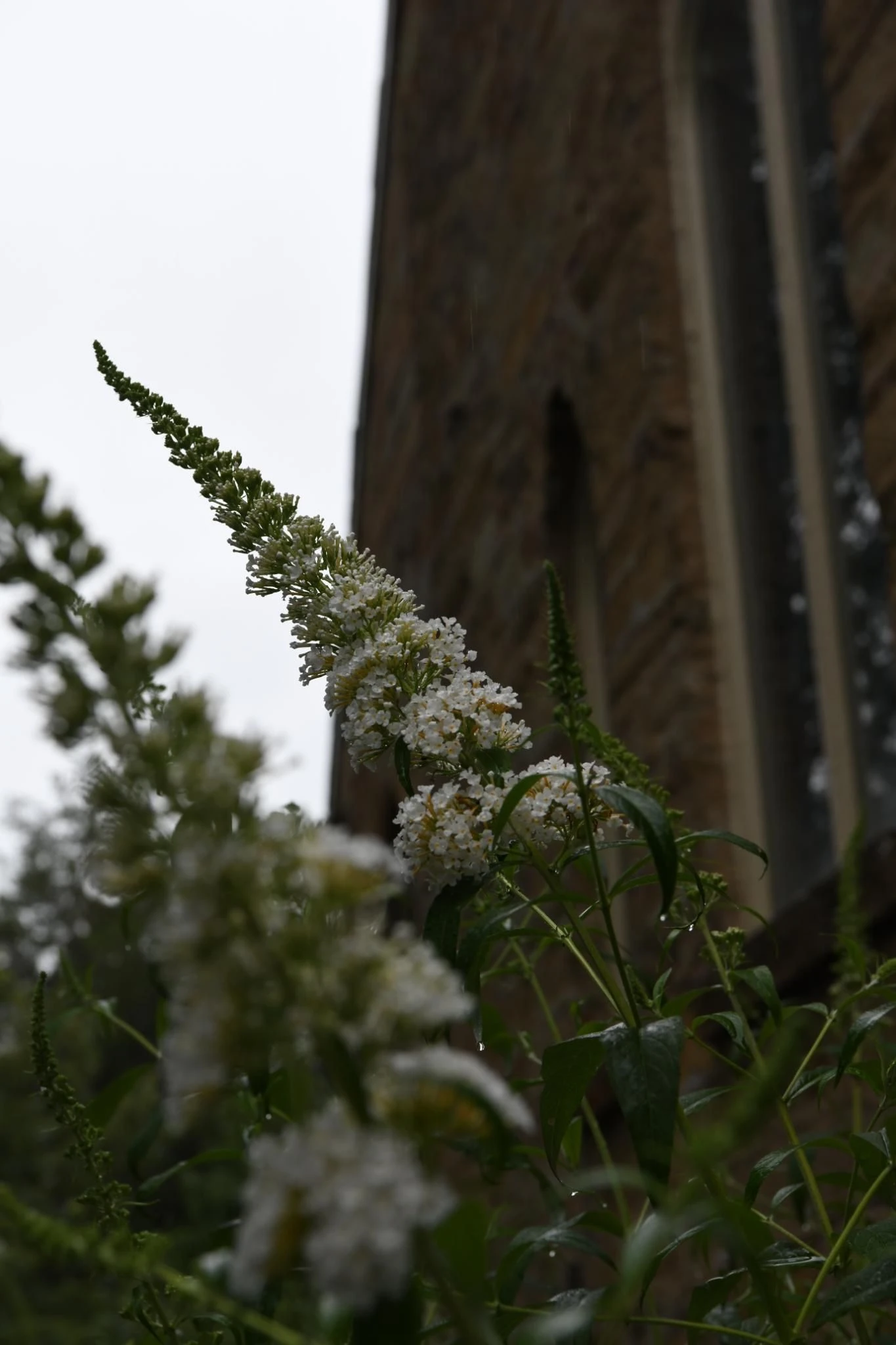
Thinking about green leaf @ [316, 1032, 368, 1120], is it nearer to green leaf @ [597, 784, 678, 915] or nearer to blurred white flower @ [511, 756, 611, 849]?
green leaf @ [597, 784, 678, 915]

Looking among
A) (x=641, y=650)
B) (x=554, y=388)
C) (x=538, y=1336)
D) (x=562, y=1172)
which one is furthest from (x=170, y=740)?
(x=554, y=388)

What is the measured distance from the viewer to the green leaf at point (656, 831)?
1.02 meters

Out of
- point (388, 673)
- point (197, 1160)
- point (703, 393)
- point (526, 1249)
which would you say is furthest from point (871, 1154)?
point (703, 393)

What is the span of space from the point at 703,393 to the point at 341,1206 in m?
4.45

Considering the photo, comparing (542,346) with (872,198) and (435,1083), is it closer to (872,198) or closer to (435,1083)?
(872,198)

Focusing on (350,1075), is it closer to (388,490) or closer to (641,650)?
(641,650)

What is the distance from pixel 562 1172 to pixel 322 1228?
373 centimetres

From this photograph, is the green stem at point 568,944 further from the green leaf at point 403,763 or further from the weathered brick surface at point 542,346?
the weathered brick surface at point 542,346

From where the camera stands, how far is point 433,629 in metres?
1.28

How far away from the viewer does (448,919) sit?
1.23 m

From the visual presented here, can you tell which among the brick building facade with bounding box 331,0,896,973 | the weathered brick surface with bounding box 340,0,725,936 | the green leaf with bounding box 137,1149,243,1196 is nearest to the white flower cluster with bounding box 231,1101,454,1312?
the green leaf with bounding box 137,1149,243,1196

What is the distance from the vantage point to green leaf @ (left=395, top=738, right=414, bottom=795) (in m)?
1.31

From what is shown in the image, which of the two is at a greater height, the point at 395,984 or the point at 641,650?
the point at 641,650

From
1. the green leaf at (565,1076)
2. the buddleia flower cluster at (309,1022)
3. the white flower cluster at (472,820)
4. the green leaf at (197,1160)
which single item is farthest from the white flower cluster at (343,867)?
the green leaf at (197,1160)
